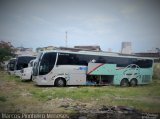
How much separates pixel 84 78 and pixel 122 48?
1192 inches

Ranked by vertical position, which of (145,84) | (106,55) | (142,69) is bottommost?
(145,84)

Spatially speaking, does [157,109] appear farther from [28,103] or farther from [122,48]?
[122,48]

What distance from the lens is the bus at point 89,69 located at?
16344 millimetres

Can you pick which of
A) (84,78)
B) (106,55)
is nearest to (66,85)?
(84,78)

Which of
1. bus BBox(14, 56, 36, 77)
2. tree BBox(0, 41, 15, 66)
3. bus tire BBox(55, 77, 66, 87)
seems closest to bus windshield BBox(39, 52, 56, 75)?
bus tire BBox(55, 77, 66, 87)

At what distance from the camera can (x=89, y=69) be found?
58.3 feet

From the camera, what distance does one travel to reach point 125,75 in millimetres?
19391

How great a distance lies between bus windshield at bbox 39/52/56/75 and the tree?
100ft

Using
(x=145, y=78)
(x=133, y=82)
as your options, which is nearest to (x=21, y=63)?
(x=133, y=82)

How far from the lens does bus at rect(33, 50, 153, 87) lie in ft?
53.6

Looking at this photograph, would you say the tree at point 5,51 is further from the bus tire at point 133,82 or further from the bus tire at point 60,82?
the bus tire at point 133,82

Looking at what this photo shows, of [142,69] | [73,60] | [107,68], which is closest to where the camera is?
[73,60]

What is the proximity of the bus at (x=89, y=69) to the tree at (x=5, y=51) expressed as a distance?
3013 cm

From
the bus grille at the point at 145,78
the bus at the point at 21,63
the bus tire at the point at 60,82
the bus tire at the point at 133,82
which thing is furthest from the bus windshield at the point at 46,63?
the bus grille at the point at 145,78
